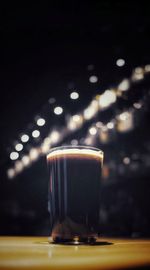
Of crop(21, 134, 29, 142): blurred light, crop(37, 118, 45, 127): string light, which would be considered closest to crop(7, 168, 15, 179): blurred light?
crop(21, 134, 29, 142): blurred light

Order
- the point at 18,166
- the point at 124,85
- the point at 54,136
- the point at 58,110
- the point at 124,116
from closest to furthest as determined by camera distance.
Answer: the point at 124,85 → the point at 124,116 → the point at 58,110 → the point at 54,136 → the point at 18,166

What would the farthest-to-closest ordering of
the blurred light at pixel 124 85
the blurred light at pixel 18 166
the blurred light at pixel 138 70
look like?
the blurred light at pixel 18 166 → the blurred light at pixel 124 85 → the blurred light at pixel 138 70

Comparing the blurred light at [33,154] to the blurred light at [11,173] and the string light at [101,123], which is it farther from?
the blurred light at [11,173]

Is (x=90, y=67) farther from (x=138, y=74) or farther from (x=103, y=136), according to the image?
(x=103, y=136)

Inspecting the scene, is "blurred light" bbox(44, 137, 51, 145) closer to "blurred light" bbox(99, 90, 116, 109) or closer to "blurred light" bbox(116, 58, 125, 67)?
"blurred light" bbox(99, 90, 116, 109)

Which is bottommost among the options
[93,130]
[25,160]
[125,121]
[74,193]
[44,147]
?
[74,193]

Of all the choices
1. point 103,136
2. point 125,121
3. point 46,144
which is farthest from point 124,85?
point 46,144

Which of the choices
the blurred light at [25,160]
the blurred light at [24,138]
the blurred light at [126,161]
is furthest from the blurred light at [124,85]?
the blurred light at [25,160]
